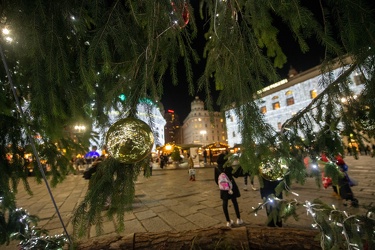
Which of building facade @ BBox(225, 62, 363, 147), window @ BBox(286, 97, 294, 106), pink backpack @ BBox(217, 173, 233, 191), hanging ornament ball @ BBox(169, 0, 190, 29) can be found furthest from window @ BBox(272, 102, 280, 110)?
hanging ornament ball @ BBox(169, 0, 190, 29)

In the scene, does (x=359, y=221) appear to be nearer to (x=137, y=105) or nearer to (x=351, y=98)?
(x=351, y=98)

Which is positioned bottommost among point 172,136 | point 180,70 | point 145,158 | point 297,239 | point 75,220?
point 297,239

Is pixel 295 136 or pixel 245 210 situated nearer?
pixel 295 136

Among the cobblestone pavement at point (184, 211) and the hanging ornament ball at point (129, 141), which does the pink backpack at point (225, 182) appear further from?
the hanging ornament ball at point (129, 141)

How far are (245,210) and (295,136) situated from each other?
418 centimetres

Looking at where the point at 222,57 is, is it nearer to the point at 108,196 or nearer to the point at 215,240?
the point at 108,196

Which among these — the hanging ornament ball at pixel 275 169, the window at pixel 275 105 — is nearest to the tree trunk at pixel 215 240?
the hanging ornament ball at pixel 275 169

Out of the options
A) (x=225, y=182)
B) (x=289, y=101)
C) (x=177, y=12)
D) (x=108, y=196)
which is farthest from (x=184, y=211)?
(x=289, y=101)

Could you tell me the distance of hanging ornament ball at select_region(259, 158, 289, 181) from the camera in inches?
96.2

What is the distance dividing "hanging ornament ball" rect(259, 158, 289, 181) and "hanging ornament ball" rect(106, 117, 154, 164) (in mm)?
1540

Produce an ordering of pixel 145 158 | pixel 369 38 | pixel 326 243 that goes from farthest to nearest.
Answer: pixel 326 243 < pixel 145 158 < pixel 369 38

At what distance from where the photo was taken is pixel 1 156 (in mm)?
2602

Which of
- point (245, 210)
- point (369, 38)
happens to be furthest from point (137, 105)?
point (245, 210)

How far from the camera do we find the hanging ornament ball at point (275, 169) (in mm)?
2443
